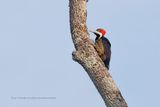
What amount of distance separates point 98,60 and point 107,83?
1.39 ft

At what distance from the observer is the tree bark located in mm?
6504

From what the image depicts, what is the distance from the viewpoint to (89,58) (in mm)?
6750

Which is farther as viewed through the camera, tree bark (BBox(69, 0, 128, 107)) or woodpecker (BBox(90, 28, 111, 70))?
woodpecker (BBox(90, 28, 111, 70))

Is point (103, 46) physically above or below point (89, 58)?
above

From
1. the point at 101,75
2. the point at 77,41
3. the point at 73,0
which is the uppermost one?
the point at 73,0

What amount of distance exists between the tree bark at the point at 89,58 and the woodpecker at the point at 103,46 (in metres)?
1.44

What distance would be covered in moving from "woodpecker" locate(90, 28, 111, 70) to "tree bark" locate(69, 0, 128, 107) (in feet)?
4.73

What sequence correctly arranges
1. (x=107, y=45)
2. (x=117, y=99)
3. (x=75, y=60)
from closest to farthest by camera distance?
1. (x=117, y=99)
2. (x=75, y=60)
3. (x=107, y=45)

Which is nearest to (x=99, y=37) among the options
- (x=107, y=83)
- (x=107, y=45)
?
(x=107, y=45)

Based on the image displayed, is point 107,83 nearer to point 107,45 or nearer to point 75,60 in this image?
point 75,60

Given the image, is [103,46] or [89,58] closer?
[89,58]

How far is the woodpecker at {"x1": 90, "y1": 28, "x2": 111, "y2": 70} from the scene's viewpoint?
879 centimetres

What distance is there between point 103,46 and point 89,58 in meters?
2.97

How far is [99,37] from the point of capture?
10664 millimetres
